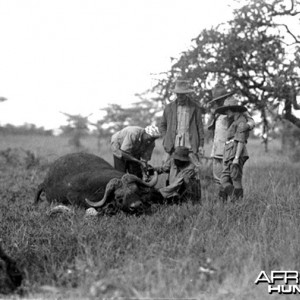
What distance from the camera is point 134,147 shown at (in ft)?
25.1

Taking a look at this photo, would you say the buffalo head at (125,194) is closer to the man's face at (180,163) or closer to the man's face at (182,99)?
the man's face at (180,163)

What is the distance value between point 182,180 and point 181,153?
1.42ft

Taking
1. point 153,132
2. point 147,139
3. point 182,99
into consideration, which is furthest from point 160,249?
point 182,99

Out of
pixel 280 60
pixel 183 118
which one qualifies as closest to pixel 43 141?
pixel 280 60

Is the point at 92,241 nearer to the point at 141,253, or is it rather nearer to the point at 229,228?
the point at 141,253

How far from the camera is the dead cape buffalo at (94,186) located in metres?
6.37

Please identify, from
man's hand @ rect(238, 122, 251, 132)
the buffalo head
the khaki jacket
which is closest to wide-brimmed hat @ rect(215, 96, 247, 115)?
man's hand @ rect(238, 122, 251, 132)

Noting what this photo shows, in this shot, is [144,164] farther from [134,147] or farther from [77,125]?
[77,125]

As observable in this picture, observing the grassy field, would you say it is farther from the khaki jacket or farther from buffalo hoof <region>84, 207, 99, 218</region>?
the khaki jacket

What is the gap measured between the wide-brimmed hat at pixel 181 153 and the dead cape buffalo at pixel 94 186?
445mm

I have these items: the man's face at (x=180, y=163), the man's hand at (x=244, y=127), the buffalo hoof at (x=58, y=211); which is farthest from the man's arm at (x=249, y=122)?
the buffalo hoof at (x=58, y=211)

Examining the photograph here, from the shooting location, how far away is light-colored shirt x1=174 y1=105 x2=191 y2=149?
7.36m

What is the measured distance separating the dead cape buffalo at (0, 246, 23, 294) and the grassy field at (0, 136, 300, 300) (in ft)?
0.32

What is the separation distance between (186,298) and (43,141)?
19.2m
